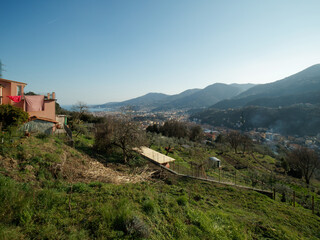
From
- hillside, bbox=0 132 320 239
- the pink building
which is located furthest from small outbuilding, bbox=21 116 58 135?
hillside, bbox=0 132 320 239

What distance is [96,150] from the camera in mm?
12758

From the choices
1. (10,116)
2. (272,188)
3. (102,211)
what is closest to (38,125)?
(10,116)

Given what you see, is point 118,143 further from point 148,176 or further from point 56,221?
point 56,221

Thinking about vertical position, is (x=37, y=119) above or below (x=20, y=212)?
above

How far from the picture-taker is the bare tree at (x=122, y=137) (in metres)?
11.8

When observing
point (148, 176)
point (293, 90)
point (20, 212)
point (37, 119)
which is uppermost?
point (293, 90)

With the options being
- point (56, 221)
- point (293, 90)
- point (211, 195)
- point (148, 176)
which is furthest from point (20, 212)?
point (293, 90)

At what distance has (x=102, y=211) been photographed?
376 cm

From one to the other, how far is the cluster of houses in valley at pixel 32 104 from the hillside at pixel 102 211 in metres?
4.72

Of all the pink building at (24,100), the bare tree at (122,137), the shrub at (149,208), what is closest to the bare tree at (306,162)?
the bare tree at (122,137)

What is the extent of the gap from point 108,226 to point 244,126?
9248 cm

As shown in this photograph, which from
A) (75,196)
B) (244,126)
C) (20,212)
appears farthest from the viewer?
(244,126)

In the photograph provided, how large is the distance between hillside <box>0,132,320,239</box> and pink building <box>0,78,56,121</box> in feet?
27.4

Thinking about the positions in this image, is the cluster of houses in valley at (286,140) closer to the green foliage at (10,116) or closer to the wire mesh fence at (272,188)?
the wire mesh fence at (272,188)
